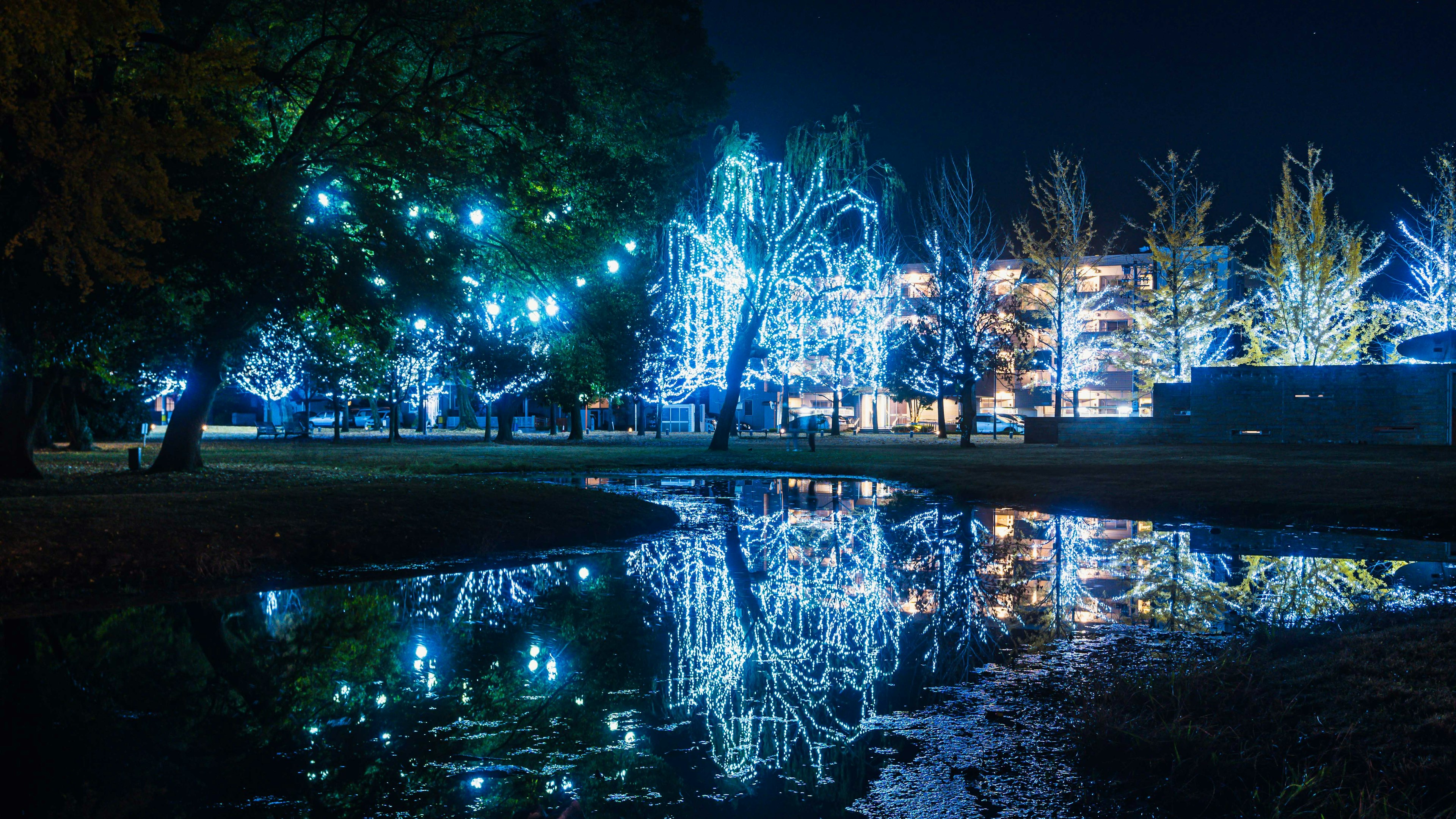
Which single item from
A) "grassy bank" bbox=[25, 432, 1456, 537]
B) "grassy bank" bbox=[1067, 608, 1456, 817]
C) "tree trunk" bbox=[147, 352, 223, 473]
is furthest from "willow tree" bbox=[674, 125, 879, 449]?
"grassy bank" bbox=[1067, 608, 1456, 817]

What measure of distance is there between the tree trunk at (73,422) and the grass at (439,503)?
7.58m

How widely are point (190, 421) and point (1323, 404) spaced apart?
39.7 m

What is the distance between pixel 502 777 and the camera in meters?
4.94

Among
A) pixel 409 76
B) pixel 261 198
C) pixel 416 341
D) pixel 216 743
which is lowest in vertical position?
pixel 216 743

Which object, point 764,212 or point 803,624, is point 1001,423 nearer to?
point 764,212

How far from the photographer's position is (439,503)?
14.7 metres

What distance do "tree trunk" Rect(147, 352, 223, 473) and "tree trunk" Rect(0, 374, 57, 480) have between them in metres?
2.32

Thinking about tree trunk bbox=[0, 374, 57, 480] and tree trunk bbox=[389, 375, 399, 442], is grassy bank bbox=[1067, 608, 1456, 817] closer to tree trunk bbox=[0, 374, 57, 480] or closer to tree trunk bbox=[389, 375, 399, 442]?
tree trunk bbox=[0, 374, 57, 480]

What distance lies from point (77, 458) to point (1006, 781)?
33.6 metres

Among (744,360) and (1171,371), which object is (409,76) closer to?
(744,360)

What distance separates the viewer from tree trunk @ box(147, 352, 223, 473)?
2177cm

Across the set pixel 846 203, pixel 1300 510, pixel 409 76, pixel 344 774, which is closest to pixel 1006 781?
pixel 344 774

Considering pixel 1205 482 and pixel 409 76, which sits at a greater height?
pixel 409 76

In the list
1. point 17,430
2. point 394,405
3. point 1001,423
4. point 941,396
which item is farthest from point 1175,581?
point 1001,423
